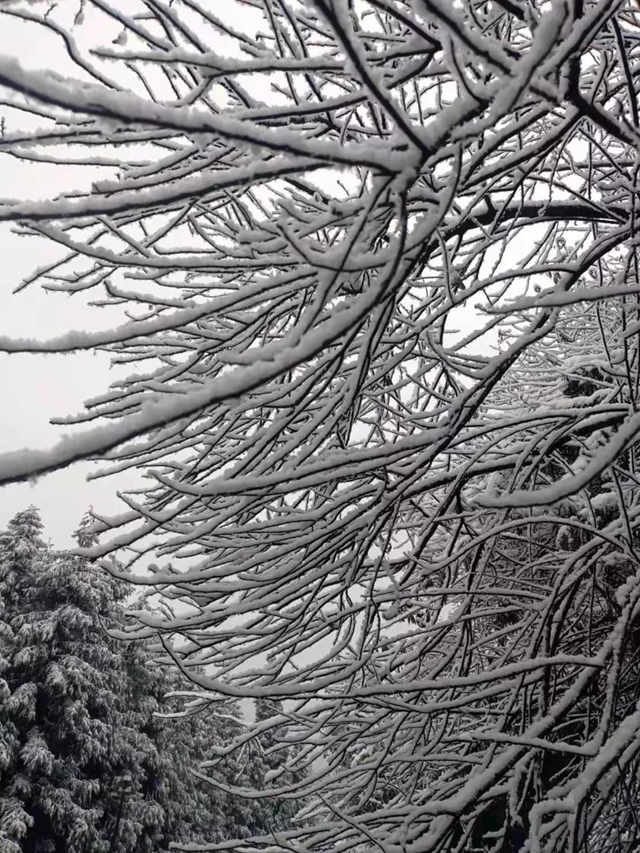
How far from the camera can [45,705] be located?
15977 millimetres

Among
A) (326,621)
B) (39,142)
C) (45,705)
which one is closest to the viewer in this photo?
(39,142)

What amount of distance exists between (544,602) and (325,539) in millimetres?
756

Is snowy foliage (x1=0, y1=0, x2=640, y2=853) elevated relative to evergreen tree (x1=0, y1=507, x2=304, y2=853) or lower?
elevated

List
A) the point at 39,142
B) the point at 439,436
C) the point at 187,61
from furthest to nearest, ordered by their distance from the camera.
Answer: the point at 439,436
the point at 187,61
the point at 39,142

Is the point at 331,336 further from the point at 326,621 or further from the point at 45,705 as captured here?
the point at 45,705

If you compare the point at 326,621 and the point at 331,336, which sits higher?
the point at 331,336

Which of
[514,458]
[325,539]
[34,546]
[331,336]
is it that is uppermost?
[331,336]

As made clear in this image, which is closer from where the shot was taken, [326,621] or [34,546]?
[326,621]

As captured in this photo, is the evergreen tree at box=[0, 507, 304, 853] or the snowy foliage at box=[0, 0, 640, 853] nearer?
the snowy foliage at box=[0, 0, 640, 853]

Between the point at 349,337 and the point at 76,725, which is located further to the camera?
the point at 76,725

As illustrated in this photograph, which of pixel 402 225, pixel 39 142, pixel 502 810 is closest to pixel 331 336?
pixel 402 225

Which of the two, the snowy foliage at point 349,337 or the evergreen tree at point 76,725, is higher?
the snowy foliage at point 349,337

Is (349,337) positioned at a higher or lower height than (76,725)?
higher

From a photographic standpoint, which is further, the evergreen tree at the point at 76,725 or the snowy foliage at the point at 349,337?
the evergreen tree at the point at 76,725
